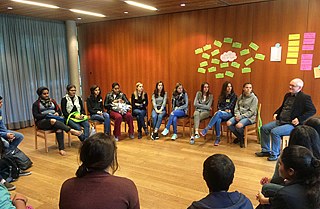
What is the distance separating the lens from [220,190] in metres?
1.44

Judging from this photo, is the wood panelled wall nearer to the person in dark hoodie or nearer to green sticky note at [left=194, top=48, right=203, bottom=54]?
green sticky note at [left=194, top=48, right=203, bottom=54]

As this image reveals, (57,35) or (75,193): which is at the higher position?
(57,35)

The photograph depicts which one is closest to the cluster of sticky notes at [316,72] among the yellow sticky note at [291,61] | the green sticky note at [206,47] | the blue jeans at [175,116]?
the yellow sticky note at [291,61]

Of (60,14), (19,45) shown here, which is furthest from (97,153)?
(19,45)

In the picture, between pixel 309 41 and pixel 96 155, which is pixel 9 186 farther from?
pixel 309 41

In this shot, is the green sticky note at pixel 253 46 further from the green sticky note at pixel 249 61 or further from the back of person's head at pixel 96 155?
the back of person's head at pixel 96 155

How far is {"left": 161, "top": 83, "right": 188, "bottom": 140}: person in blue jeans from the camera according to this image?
17.1 feet

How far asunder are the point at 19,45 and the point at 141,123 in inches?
129

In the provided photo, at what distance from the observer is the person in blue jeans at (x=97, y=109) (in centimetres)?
513

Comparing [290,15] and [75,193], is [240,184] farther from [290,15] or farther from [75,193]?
[290,15]

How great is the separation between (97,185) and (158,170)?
2.46 m

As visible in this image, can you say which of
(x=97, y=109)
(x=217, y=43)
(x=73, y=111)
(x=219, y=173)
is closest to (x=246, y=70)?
(x=217, y=43)

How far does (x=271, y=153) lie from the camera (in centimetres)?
404

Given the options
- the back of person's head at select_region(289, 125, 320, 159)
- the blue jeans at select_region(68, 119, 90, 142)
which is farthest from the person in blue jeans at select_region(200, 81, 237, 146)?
the back of person's head at select_region(289, 125, 320, 159)
